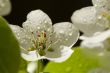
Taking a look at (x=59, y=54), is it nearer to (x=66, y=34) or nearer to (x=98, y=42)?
(x=66, y=34)

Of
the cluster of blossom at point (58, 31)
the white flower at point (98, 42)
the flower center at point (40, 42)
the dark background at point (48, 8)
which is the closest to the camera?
the white flower at point (98, 42)

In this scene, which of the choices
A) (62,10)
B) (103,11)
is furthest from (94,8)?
(62,10)

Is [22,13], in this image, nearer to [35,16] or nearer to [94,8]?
[35,16]

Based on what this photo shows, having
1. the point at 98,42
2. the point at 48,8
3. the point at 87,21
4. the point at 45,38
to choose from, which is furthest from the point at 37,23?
the point at 48,8

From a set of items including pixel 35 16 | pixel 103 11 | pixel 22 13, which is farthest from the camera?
pixel 22 13

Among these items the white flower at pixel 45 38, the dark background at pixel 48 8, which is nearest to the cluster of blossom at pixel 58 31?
the white flower at pixel 45 38

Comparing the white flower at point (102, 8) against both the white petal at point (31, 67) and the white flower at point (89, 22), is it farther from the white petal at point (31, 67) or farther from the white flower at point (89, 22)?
the white petal at point (31, 67)
